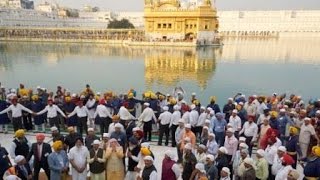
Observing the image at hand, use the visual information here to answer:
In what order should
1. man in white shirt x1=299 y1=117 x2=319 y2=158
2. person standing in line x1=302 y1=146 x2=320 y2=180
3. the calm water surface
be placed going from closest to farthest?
person standing in line x1=302 y1=146 x2=320 y2=180
man in white shirt x1=299 y1=117 x2=319 y2=158
the calm water surface

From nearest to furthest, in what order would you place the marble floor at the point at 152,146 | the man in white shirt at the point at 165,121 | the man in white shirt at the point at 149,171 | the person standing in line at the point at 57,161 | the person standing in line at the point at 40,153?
1. the man in white shirt at the point at 149,171
2. the person standing in line at the point at 57,161
3. the person standing in line at the point at 40,153
4. the marble floor at the point at 152,146
5. the man in white shirt at the point at 165,121

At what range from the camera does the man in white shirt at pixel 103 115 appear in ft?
29.5

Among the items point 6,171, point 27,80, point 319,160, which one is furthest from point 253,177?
point 27,80

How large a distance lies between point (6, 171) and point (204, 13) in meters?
59.3

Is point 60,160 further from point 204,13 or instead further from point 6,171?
point 204,13

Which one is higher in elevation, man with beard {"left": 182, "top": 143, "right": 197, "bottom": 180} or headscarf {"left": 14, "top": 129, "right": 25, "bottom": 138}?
headscarf {"left": 14, "top": 129, "right": 25, "bottom": 138}

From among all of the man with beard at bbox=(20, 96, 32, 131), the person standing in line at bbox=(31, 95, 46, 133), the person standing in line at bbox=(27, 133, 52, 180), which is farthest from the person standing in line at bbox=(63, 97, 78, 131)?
the person standing in line at bbox=(27, 133, 52, 180)

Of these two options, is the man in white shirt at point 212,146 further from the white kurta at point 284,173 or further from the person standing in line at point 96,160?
the person standing in line at point 96,160

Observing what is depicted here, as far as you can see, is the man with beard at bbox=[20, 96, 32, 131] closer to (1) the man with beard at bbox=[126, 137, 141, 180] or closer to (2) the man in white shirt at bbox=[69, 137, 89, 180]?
(2) the man in white shirt at bbox=[69, 137, 89, 180]

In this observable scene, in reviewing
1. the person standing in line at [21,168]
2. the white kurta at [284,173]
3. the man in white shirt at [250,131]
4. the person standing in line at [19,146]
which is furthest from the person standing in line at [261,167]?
the person standing in line at [19,146]

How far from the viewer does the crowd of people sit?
5539 millimetres

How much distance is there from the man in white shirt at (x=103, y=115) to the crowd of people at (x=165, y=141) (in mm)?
26

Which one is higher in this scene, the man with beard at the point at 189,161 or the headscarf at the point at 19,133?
the headscarf at the point at 19,133

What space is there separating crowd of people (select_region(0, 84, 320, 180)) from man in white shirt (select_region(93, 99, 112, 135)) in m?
0.03
